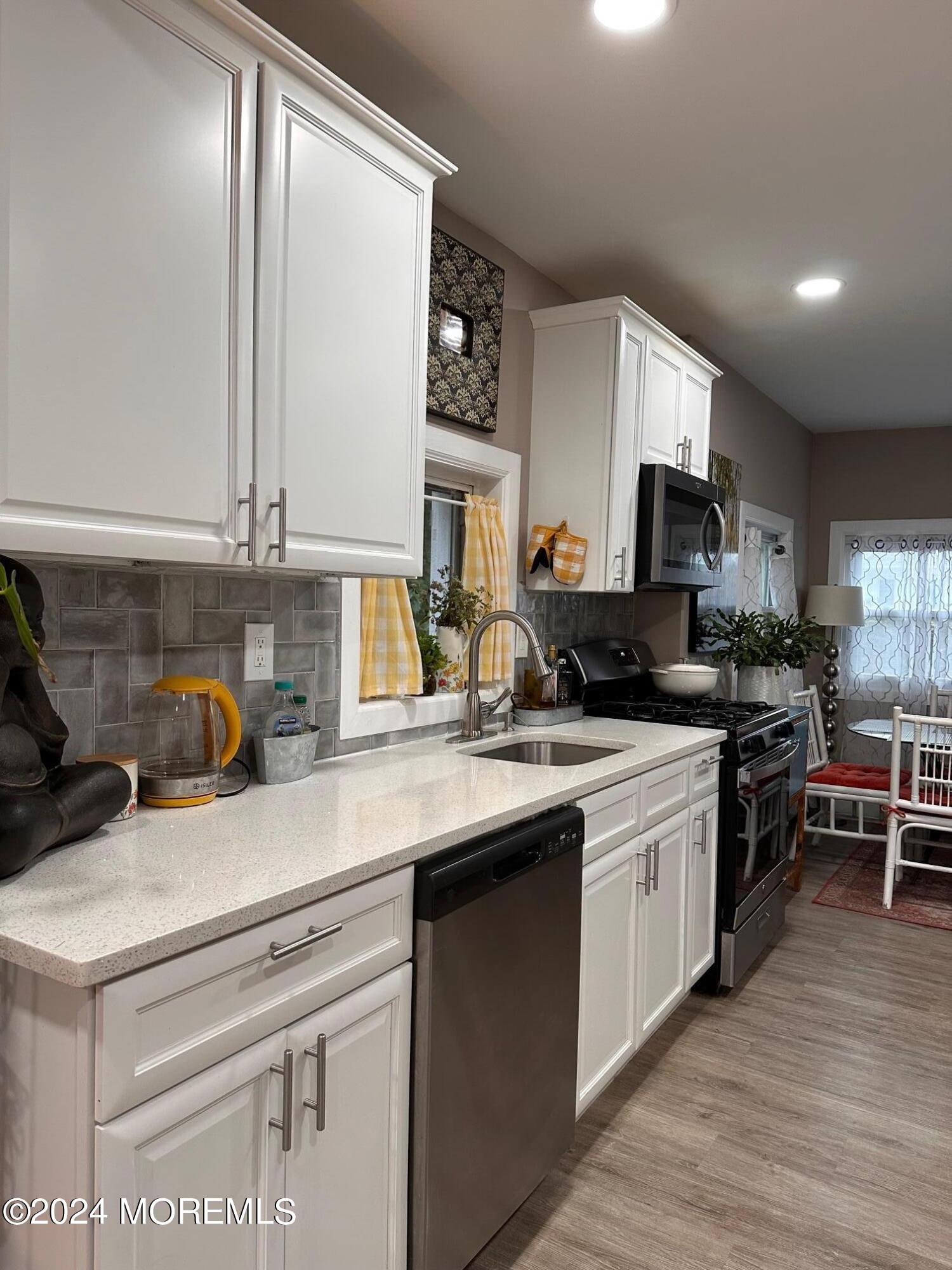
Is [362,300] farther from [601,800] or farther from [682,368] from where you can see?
[682,368]

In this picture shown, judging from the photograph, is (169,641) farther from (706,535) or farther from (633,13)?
(706,535)

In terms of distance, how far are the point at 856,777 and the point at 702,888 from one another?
91.0 inches

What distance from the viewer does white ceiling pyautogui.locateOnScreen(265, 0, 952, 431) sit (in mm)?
1860

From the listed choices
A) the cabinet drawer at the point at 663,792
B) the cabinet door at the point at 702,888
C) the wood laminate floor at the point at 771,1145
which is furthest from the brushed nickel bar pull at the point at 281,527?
the cabinet door at the point at 702,888

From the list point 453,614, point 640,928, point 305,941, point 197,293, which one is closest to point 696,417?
point 453,614

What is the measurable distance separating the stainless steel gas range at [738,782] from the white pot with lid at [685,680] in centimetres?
3

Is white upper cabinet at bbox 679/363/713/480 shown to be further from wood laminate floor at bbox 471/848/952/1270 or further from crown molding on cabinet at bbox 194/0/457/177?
wood laminate floor at bbox 471/848/952/1270

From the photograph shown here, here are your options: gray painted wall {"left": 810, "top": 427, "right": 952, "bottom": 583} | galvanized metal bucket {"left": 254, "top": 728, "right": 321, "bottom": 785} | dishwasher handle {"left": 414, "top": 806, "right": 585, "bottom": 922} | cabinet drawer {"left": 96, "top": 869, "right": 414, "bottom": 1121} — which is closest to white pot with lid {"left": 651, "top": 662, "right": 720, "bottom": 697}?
dishwasher handle {"left": 414, "top": 806, "right": 585, "bottom": 922}

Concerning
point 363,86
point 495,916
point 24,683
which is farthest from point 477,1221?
point 363,86

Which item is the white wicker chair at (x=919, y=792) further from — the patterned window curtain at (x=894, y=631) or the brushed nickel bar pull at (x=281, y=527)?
the brushed nickel bar pull at (x=281, y=527)

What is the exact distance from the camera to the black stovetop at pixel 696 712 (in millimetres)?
3100

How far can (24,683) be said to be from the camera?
4.32 feet

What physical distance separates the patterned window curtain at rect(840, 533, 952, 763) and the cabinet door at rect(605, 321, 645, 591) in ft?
11.4

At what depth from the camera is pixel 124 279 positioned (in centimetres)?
132
